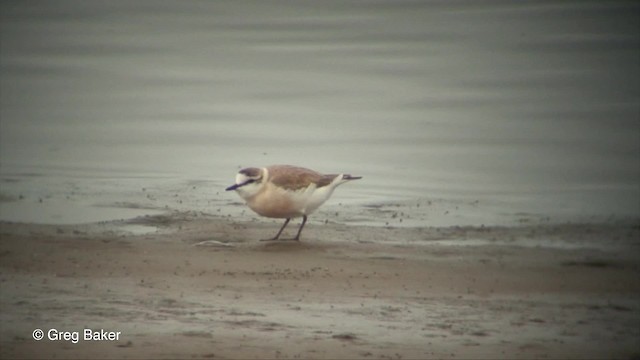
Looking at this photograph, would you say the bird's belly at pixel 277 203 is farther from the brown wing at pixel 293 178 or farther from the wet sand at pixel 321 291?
the wet sand at pixel 321 291

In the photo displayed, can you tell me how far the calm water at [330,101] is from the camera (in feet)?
38.0

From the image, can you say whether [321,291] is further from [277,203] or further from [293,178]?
[293,178]


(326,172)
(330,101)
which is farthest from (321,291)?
(330,101)

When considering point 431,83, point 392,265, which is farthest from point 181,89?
point 392,265

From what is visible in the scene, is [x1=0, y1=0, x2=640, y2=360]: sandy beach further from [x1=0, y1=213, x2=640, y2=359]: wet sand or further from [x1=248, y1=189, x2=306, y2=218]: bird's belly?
[x1=248, y1=189, x2=306, y2=218]: bird's belly

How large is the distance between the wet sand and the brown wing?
42 cm

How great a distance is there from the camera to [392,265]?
28.8 ft

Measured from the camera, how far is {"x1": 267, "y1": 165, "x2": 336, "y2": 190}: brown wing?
980 centimetres

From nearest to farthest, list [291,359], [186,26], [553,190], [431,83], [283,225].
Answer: [291,359]
[283,225]
[553,190]
[431,83]
[186,26]

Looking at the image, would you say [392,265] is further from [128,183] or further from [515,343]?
[128,183]

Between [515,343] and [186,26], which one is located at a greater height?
[186,26]

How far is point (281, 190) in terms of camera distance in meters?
9.73

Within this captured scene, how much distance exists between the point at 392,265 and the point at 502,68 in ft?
26.6

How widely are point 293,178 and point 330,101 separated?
5.36 m
